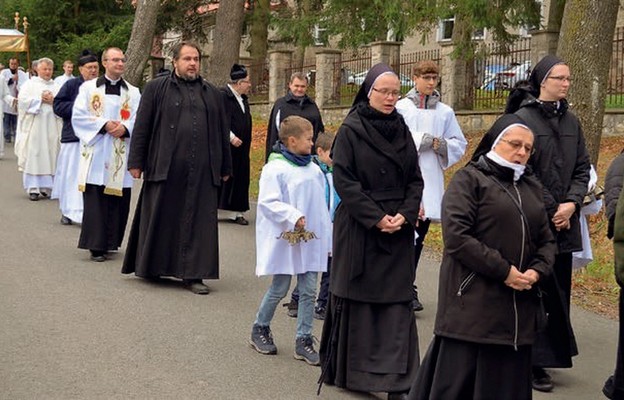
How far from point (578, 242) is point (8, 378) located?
3.87 m

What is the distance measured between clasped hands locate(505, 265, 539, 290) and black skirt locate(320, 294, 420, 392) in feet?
4.15

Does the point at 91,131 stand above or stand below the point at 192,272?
above

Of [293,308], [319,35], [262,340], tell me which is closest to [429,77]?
[293,308]

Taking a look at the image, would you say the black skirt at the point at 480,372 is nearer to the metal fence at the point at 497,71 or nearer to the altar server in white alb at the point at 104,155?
the altar server in white alb at the point at 104,155

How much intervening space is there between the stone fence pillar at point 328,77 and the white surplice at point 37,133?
40.5 feet

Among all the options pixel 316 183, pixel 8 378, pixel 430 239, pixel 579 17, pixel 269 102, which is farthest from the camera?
pixel 269 102

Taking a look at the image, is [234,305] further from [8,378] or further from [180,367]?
[8,378]

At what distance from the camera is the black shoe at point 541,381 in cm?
783

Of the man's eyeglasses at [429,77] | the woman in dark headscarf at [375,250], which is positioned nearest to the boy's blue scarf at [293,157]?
the woman in dark headscarf at [375,250]

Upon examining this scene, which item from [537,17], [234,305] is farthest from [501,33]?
[234,305]

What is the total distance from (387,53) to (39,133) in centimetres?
1219

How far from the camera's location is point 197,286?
34.3 feet

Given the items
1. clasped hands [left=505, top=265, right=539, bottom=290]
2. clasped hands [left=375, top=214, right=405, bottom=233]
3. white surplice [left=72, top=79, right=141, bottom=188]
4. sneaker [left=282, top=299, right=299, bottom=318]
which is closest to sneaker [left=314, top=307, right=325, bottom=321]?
sneaker [left=282, top=299, right=299, bottom=318]

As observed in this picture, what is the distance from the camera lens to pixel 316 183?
8141 millimetres
